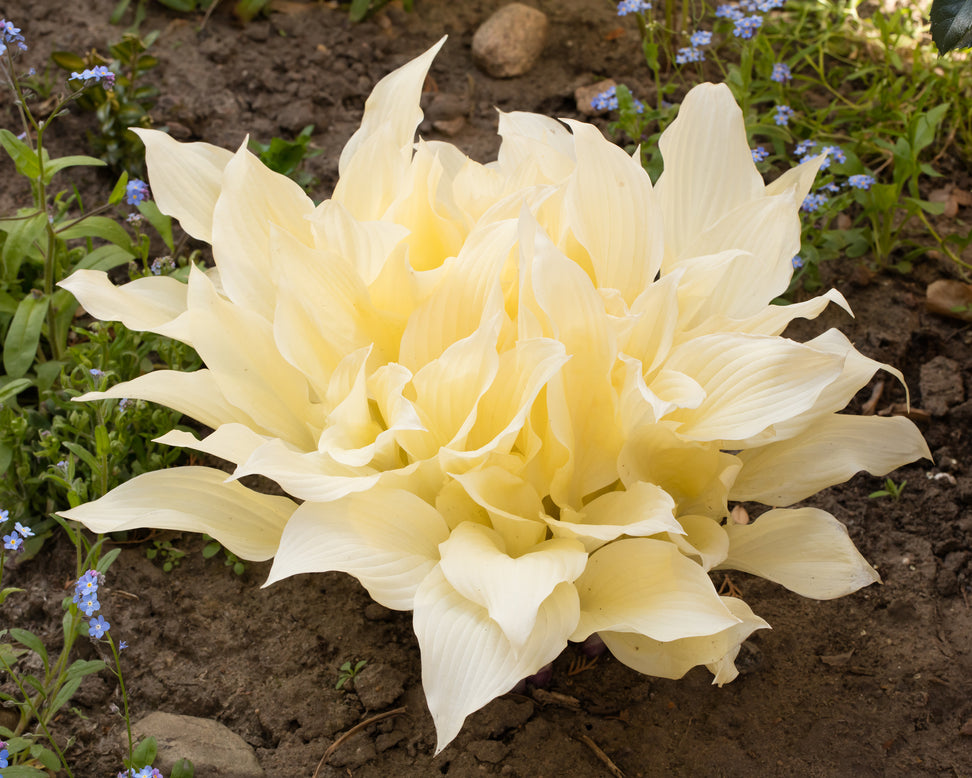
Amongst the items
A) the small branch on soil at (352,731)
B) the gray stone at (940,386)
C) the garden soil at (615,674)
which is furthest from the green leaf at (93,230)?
the gray stone at (940,386)

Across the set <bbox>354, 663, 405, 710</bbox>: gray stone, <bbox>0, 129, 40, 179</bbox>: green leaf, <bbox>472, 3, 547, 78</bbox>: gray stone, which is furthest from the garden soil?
<bbox>472, 3, 547, 78</bbox>: gray stone

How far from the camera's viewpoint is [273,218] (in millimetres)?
1542

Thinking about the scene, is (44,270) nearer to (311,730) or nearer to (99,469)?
(99,469)

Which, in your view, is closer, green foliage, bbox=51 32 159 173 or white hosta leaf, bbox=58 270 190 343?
white hosta leaf, bbox=58 270 190 343

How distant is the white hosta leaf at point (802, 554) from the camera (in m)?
1.36

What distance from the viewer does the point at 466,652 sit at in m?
1.15

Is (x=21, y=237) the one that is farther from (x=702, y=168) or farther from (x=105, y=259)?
(x=702, y=168)

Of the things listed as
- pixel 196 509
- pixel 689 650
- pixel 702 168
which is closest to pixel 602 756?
pixel 689 650

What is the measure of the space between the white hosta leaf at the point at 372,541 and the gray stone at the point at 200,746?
1.18ft

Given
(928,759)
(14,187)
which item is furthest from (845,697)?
(14,187)

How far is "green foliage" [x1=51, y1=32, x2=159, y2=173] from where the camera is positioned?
7.83ft

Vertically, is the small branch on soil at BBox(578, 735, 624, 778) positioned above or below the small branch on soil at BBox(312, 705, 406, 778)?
above

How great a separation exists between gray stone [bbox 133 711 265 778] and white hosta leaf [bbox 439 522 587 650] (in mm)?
478

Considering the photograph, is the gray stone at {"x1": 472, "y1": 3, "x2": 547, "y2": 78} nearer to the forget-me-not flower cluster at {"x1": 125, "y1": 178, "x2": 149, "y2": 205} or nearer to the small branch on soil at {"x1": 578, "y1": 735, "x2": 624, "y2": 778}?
the forget-me-not flower cluster at {"x1": 125, "y1": 178, "x2": 149, "y2": 205}
